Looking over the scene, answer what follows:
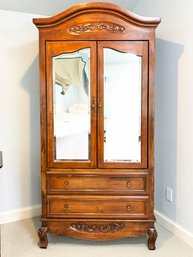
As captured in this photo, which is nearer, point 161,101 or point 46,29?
point 46,29

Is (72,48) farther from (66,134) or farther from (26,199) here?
(26,199)

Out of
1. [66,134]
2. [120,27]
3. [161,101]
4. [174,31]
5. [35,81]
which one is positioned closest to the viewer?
[120,27]

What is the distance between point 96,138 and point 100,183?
0.37 m

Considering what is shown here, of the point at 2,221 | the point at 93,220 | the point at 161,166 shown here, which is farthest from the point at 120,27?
the point at 2,221

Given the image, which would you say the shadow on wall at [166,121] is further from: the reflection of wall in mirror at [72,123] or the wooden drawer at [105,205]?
the reflection of wall in mirror at [72,123]

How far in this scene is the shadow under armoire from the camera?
2.18m

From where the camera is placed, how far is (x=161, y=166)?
2.72 metres

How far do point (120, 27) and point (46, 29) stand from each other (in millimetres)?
570

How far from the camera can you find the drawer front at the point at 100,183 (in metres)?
2.25

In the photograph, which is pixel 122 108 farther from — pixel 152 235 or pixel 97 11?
pixel 152 235

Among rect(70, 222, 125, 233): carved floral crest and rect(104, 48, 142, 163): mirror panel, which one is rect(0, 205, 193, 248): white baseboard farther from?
rect(104, 48, 142, 163): mirror panel

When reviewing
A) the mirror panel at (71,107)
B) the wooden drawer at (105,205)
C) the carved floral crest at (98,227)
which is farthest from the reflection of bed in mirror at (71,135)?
the carved floral crest at (98,227)

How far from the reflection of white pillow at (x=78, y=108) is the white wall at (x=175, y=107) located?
834 millimetres

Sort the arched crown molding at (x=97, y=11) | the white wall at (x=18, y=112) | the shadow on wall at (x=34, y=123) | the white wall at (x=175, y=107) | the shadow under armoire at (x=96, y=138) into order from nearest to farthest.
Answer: the arched crown molding at (x=97, y=11)
the shadow under armoire at (x=96, y=138)
the white wall at (x=175, y=107)
the white wall at (x=18, y=112)
the shadow on wall at (x=34, y=123)
